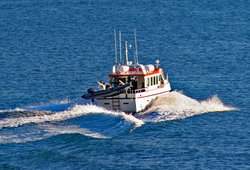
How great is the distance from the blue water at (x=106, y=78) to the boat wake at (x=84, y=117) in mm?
95

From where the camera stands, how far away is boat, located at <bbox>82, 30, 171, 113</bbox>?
105500mm

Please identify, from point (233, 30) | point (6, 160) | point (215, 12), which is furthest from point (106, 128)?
point (215, 12)

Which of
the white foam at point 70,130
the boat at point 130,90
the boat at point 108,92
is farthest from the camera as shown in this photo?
the boat at point 130,90

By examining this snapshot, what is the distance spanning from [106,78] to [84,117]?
23.5 m

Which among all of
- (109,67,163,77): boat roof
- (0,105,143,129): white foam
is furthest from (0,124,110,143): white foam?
(109,67,163,77): boat roof

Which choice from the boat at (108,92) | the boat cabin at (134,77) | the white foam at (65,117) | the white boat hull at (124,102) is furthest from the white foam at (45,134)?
the boat cabin at (134,77)

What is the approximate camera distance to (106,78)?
125000mm

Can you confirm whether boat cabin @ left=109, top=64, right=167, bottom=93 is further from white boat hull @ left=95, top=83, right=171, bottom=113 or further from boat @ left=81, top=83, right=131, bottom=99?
boat @ left=81, top=83, right=131, bottom=99

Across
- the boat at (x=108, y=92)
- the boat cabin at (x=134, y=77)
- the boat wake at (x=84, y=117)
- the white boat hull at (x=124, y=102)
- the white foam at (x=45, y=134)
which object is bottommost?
the white foam at (x=45, y=134)

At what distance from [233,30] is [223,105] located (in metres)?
52.6

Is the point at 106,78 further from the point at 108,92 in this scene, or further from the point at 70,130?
the point at 70,130

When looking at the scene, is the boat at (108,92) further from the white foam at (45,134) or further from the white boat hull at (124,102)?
the white foam at (45,134)

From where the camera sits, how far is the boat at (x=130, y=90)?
106 metres

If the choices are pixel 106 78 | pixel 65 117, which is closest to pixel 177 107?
pixel 65 117
